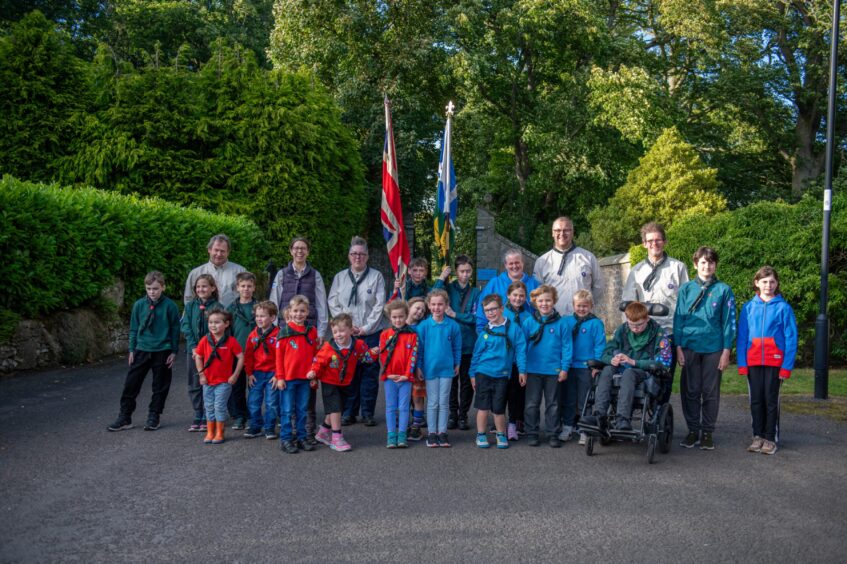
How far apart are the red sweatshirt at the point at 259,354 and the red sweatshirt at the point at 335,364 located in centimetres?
55

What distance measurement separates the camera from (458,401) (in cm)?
796

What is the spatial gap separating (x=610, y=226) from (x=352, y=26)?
12304 mm

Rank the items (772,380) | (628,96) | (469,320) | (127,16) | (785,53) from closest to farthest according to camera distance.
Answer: (772,380)
(469,320)
(628,96)
(785,53)
(127,16)

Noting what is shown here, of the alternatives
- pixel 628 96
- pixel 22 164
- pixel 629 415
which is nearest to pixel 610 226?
pixel 628 96

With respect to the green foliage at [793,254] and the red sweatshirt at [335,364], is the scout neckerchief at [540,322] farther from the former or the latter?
the green foliage at [793,254]

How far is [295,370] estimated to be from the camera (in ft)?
21.9

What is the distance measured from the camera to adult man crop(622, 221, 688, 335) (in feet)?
23.1

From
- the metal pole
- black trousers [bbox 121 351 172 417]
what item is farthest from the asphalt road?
the metal pole

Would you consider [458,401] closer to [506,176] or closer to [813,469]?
[813,469]

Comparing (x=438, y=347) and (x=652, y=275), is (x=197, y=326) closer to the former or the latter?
(x=438, y=347)

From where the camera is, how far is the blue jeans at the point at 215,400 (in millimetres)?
6871

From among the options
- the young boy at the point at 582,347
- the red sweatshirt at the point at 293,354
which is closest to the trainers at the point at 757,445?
the young boy at the point at 582,347

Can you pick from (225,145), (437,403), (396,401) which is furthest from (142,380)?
(225,145)

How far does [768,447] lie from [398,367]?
3.37 m
